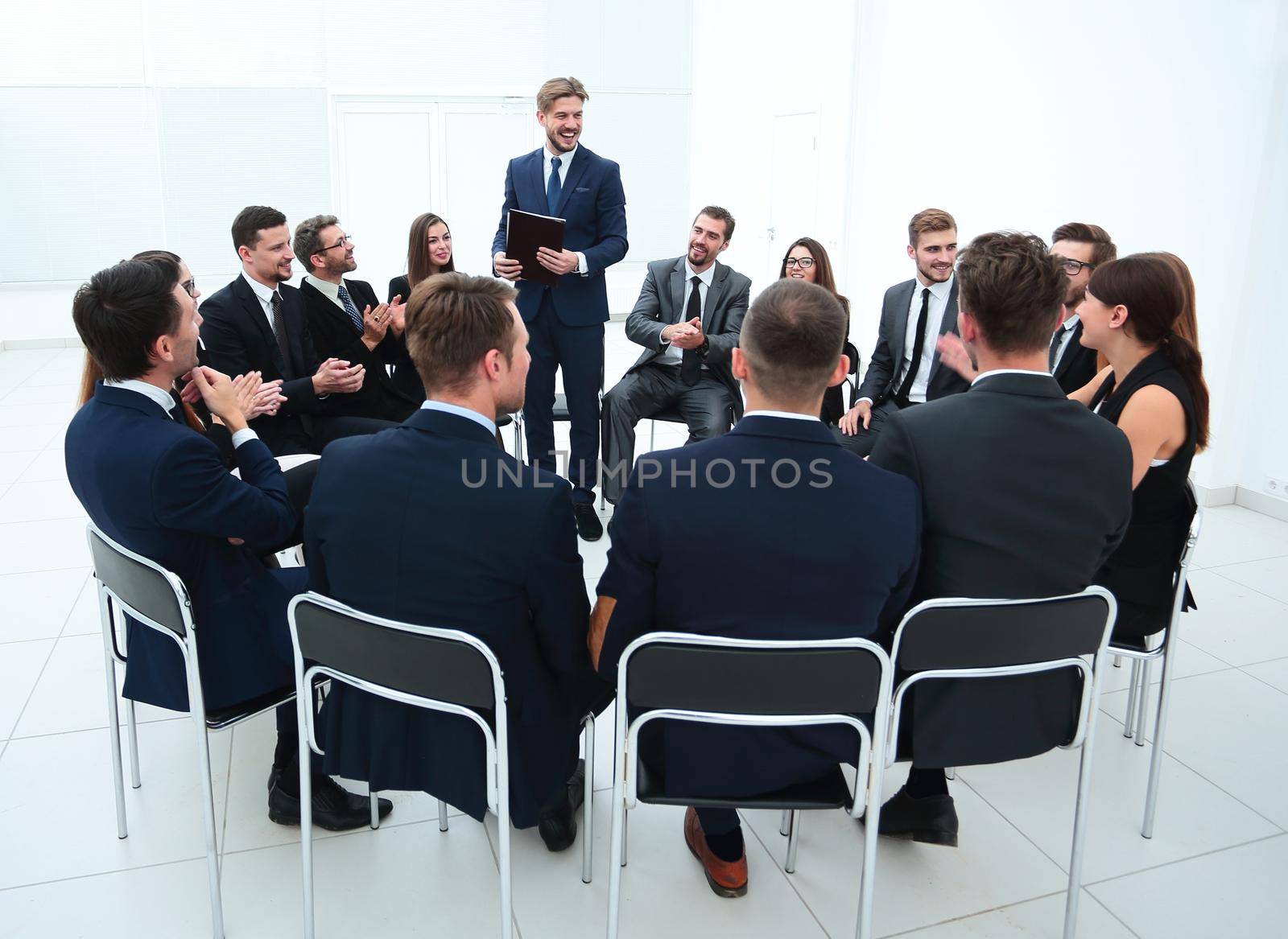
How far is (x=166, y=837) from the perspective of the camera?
→ 7.50 ft

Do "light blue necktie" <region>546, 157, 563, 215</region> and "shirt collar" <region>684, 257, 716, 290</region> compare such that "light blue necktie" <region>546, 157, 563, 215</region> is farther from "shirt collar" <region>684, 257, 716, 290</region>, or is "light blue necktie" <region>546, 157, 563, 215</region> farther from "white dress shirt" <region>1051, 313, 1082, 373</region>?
"white dress shirt" <region>1051, 313, 1082, 373</region>

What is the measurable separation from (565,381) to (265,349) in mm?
1398

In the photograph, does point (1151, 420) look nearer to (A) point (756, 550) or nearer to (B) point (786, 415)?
(B) point (786, 415)

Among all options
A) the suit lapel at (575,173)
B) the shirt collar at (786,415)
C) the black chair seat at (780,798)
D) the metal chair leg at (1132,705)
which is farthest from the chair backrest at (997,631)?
the suit lapel at (575,173)

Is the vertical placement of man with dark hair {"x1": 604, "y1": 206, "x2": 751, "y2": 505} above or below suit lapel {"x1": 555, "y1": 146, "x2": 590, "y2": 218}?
below

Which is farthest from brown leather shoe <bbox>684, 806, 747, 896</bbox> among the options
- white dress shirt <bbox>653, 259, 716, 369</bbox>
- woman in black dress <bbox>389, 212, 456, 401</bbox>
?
white dress shirt <bbox>653, 259, 716, 369</bbox>

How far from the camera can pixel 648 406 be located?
14.3ft

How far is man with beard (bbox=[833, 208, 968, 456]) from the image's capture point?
3.66 m

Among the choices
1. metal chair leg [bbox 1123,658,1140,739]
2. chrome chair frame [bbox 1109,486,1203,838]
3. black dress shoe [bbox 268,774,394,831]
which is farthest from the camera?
metal chair leg [bbox 1123,658,1140,739]

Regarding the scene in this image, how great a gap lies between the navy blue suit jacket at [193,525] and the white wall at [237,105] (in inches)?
278

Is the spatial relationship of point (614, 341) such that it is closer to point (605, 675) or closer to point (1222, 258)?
point (1222, 258)

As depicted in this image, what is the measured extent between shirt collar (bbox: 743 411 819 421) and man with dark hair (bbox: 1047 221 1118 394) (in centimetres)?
181

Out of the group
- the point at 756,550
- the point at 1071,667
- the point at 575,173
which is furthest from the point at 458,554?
the point at 575,173

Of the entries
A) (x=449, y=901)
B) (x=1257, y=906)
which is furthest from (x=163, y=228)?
(x=1257, y=906)
